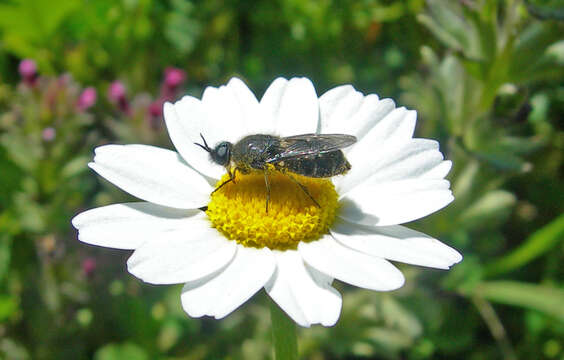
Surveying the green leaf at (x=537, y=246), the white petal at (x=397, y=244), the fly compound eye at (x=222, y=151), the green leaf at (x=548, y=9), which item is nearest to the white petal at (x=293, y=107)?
the fly compound eye at (x=222, y=151)

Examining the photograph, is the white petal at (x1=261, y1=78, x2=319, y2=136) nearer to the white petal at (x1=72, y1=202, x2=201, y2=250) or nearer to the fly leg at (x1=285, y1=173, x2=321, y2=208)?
the fly leg at (x1=285, y1=173, x2=321, y2=208)

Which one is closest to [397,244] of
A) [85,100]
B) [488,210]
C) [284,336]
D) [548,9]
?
[284,336]

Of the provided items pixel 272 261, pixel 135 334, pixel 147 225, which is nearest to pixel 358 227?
pixel 272 261

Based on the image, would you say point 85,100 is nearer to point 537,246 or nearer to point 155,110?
point 155,110

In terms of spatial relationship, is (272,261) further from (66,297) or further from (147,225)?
(66,297)

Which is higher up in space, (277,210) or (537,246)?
(277,210)
